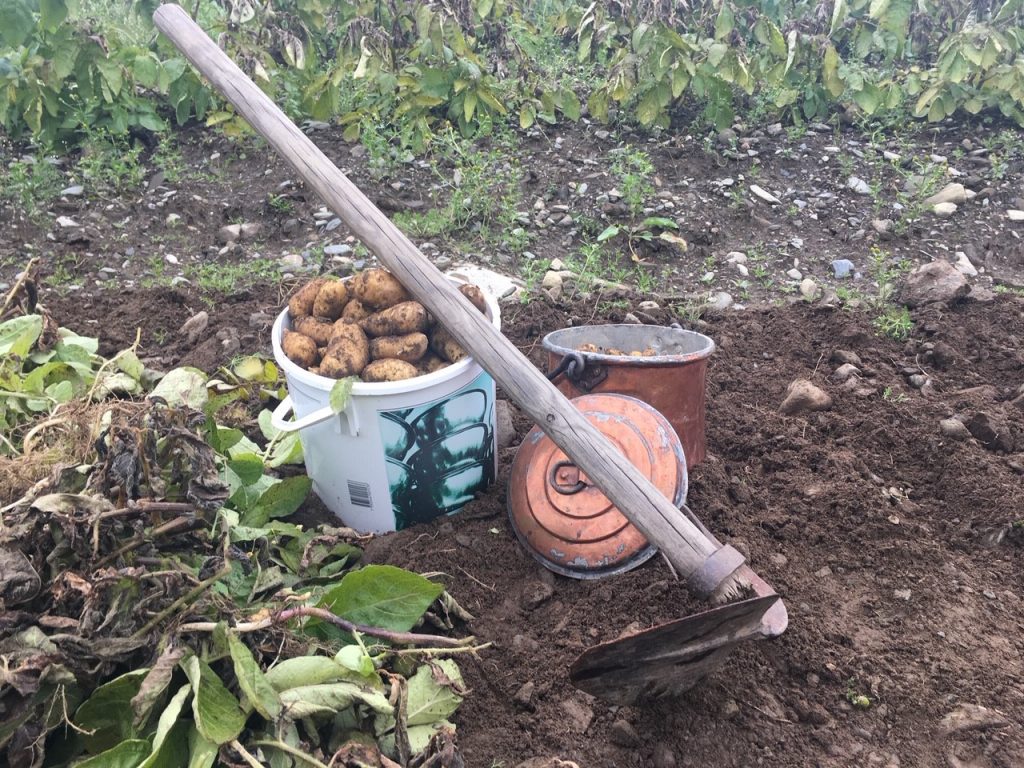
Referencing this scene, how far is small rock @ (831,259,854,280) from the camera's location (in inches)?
139

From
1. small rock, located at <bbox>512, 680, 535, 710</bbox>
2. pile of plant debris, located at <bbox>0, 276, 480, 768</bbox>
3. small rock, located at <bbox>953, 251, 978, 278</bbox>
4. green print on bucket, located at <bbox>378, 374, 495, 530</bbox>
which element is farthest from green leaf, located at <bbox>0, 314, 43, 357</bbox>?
small rock, located at <bbox>953, 251, 978, 278</bbox>

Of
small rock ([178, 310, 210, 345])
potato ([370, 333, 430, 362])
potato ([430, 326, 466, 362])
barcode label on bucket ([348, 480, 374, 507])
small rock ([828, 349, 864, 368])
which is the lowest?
small rock ([828, 349, 864, 368])

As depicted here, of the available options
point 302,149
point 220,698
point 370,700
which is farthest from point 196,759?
point 302,149

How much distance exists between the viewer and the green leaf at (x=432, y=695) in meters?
1.58

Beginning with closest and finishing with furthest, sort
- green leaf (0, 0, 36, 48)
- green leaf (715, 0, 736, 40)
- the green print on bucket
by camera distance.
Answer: the green print on bucket, green leaf (0, 0, 36, 48), green leaf (715, 0, 736, 40)

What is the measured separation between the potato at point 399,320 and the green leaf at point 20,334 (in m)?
1.06

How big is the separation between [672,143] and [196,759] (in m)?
4.00

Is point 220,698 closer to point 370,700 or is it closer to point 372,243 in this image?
point 370,700

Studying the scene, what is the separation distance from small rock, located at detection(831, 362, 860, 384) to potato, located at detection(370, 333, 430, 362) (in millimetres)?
1539

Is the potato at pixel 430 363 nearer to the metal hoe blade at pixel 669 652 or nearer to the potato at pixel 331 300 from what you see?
the potato at pixel 331 300

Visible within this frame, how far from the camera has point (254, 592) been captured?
1.69m

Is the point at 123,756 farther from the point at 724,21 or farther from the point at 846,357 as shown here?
the point at 724,21

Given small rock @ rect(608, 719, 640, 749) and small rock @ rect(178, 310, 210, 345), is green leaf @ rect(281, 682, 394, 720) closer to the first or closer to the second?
small rock @ rect(608, 719, 640, 749)

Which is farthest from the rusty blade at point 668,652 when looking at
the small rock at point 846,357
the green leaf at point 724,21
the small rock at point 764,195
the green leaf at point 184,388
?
the green leaf at point 724,21
